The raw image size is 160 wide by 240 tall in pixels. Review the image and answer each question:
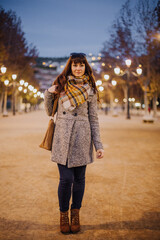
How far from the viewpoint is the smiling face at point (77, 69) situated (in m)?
2.90

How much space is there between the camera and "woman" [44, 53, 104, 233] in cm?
277

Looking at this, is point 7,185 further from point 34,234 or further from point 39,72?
point 39,72

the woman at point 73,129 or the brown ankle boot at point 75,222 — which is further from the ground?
the woman at point 73,129

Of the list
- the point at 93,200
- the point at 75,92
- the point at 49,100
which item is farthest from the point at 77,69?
the point at 93,200

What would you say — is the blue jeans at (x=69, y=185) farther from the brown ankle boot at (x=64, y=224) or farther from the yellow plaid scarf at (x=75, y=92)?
the yellow plaid scarf at (x=75, y=92)

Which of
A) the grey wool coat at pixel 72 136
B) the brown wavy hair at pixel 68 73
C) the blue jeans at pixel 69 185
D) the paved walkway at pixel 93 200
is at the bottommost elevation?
the paved walkway at pixel 93 200

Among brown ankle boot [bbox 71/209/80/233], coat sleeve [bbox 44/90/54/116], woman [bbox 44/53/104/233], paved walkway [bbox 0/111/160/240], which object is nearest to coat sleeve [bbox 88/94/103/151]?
woman [bbox 44/53/104/233]

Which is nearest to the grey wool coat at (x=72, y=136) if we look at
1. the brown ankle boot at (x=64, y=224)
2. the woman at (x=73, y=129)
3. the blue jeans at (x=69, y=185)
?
the woman at (x=73, y=129)

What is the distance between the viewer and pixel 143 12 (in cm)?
2134

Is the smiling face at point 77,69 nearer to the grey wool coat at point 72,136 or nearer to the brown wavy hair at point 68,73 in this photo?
the brown wavy hair at point 68,73

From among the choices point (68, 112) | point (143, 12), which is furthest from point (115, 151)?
point (143, 12)

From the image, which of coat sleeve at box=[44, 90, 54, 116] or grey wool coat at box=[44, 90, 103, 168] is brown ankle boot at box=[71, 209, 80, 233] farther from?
coat sleeve at box=[44, 90, 54, 116]

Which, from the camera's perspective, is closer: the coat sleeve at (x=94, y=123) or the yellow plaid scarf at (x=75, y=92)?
the yellow plaid scarf at (x=75, y=92)

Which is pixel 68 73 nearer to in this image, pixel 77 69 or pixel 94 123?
pixel 77 69
